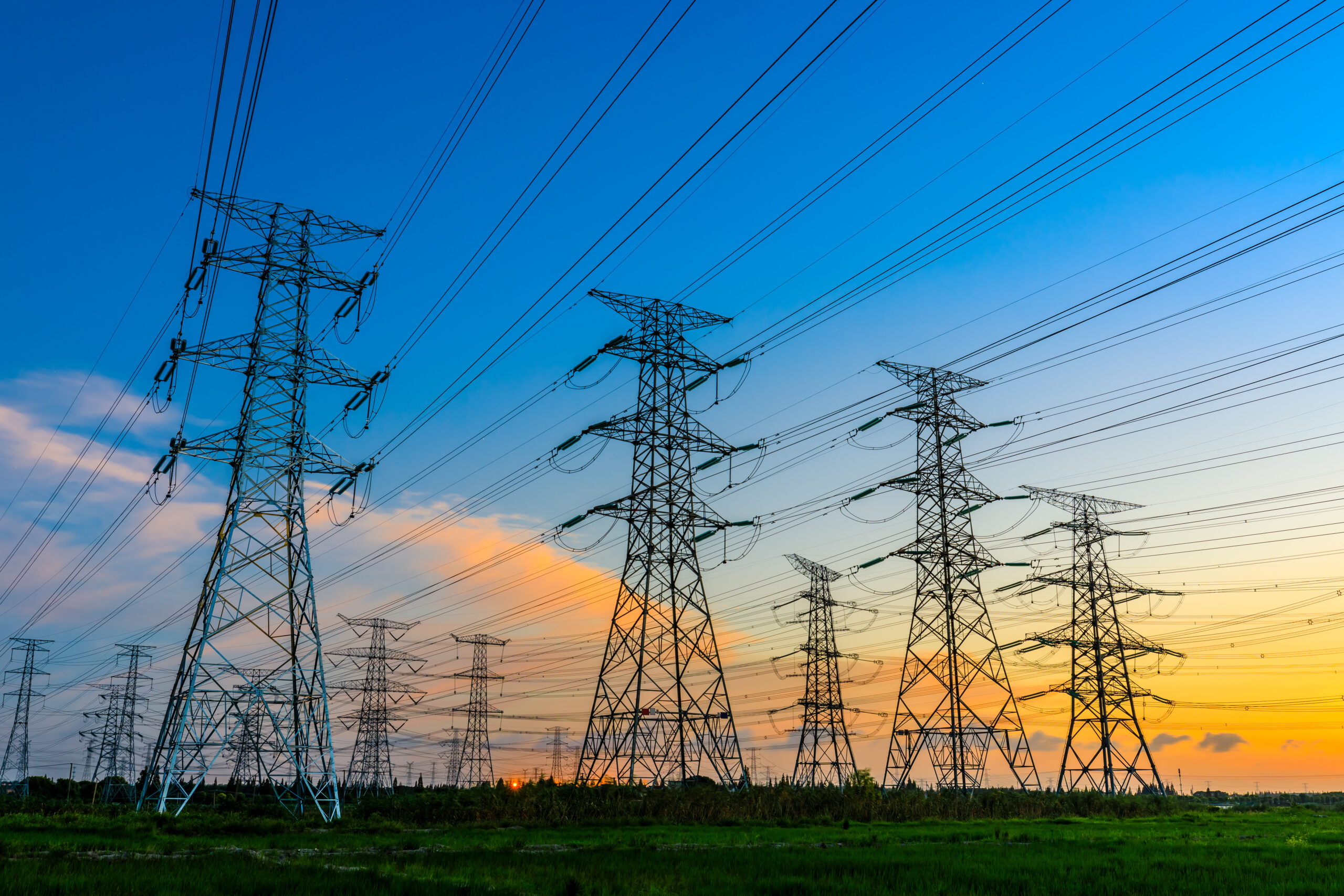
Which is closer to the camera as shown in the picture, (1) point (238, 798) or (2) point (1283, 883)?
(2) point (1283, 883)

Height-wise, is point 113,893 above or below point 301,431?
below

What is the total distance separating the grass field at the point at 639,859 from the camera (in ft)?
48.3

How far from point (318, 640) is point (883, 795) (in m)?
23.9

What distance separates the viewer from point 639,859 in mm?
19438

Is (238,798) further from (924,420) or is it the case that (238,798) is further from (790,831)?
(924,420)

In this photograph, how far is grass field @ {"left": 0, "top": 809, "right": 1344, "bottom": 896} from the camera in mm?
14711

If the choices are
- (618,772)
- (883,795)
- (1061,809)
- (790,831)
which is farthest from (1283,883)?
(1061,809)

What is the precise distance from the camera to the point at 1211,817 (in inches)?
1694

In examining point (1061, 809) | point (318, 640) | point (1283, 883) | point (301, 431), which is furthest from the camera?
point (1061, 809)

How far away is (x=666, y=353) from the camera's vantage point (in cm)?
Answer: 3728

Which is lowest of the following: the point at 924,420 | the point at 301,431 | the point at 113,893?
the point at 113,893

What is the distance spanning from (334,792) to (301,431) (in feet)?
38.7

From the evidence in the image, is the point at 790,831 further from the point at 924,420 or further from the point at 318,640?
→ the point at 924,420

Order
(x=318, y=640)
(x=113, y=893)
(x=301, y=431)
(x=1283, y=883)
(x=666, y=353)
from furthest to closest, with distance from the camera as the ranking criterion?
(x=666, y=353) → (x=301, y=431) → (x=318, y=640) → (x=1283, y=883) → (x=113, y=893)
